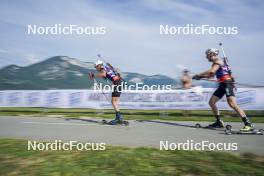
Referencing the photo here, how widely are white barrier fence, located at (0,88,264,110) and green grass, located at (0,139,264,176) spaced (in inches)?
455

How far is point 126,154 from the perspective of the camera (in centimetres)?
615

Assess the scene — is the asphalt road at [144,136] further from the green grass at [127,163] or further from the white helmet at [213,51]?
the white helmet at [213,51]

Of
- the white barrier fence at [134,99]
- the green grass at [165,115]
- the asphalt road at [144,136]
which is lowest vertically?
the asphalt road at [144,136]

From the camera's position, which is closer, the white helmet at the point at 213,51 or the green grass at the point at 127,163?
the green grass at the point at 127,163

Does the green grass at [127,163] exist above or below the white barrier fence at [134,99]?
below

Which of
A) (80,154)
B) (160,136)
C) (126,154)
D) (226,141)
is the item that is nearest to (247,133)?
(226,141)

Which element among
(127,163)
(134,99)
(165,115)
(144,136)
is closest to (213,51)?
(144,136)

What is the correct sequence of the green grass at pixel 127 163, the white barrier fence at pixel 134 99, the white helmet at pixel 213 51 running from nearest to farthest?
the green grass at pixel 127 163 < the white helmet at pixel 213 51 < the white barrier fence at pixel 134 99

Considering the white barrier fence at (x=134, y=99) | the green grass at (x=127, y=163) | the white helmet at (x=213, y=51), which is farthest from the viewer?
the white barrier fence at (x=134, y=99)

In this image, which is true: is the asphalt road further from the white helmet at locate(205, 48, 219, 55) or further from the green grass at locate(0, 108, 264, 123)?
the green grass at locate(0, 108, 264, 123)

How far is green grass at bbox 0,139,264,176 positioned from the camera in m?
5.00

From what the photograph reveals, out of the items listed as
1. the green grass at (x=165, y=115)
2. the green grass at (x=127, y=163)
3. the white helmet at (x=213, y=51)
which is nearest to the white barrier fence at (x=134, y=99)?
the green grass at (x=165, y=115)

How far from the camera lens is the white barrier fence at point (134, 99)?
1752 centimetres

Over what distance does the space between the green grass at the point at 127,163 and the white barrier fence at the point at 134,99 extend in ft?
38.0
